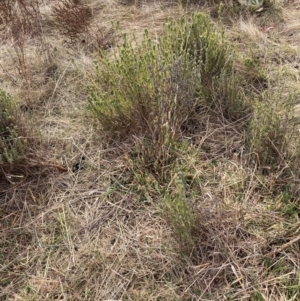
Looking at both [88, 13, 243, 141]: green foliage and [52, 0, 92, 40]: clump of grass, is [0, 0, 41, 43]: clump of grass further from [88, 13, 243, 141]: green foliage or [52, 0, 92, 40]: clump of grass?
[88, 13, 243, 141]: green foliage

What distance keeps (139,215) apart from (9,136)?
0.91 meters

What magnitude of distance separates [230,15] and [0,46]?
215 centimetres

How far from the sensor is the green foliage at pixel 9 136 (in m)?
2.24

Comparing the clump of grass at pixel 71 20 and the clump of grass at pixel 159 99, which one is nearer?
the clump of grass at pixel 159 99

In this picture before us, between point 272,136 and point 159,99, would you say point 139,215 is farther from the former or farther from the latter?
point 272,136

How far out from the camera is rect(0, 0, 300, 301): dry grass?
1887mm

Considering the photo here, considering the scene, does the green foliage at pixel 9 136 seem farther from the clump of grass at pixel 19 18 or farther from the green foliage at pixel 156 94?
the clump of grass at pixel 19 18

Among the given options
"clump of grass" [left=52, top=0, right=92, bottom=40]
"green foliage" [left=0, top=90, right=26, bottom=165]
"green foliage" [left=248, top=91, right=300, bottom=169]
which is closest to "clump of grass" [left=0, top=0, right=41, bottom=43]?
"clump of grass" [left=52, top=0, right=92, bottom=40]

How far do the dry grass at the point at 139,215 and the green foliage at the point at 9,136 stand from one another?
113 mm

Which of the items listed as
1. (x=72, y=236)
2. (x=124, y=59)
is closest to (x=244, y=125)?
(x=124, y=59)

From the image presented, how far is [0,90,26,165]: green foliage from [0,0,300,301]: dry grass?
11cm

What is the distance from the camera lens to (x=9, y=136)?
2.31 meters

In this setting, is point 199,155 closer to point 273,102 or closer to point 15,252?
point 273,102

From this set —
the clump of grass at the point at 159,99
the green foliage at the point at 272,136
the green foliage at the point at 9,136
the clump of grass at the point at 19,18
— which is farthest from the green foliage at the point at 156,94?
the clump of grass at the point at 19,18
